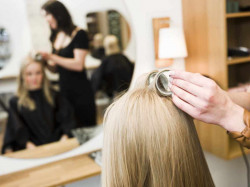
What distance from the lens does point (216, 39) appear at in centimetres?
191

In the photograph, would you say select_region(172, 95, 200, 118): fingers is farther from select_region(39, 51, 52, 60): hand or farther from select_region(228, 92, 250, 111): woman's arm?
select_region(39, 51, 52, 60): hand

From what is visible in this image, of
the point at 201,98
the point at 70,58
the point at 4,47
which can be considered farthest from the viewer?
the point at 70,58

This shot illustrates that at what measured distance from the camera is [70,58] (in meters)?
1.79

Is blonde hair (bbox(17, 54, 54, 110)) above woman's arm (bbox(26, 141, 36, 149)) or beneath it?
above

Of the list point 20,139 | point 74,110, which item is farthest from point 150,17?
Answer: point 20,139

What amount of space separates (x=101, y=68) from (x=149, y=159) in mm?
1210

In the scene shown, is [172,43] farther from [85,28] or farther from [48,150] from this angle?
[48,150]

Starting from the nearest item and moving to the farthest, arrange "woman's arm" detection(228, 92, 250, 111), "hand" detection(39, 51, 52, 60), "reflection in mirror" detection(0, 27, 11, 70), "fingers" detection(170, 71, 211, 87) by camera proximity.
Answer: "fingers" detection(170, 71, 211, 87)
"woman's arm" detection(228, 92, 250, 111)
"reflection in mirror" detection(0, 27, 11, 70)
"hand" detection(39, 51, 52, 60)

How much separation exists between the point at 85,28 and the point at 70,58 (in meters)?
0.23

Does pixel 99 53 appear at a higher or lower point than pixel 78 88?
higher

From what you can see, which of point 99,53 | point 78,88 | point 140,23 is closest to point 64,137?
point 78,88

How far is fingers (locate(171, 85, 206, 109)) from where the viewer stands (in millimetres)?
746

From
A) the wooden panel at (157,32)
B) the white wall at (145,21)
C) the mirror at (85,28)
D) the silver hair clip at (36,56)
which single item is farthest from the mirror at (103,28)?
the silver hair clip at (36,56)

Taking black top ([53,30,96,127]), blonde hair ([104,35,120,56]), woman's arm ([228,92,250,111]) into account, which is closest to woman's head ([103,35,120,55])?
blonde hair ([104,35,120,56])
